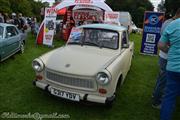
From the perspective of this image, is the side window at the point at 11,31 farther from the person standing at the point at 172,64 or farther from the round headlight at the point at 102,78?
the person standing at the point at 172,64

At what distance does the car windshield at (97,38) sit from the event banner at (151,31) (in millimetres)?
6144

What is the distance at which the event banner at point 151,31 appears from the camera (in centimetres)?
1145

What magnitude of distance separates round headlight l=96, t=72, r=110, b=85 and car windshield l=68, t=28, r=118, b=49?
4.46ft

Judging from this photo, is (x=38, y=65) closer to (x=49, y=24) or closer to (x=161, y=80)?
(x=161, y=80)

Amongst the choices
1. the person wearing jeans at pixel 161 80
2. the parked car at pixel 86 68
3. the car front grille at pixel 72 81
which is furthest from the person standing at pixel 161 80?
the car front grille at pixel 72 81

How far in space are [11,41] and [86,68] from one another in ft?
14.6

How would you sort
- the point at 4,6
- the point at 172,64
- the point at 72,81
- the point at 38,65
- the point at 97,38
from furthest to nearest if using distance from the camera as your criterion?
1. the point at 4,6
2. the point at 97,38
3. the point at 38,65
4. the point at 72,81
5. the point at 172,64

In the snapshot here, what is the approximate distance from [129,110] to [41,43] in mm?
8484

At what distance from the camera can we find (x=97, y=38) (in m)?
5.89

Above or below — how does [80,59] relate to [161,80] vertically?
above

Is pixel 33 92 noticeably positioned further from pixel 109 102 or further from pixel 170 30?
pixel 170 30

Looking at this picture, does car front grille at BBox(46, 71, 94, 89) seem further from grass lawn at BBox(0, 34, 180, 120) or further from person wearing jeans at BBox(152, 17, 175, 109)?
person wearing jeans at BBox(152, 17, 175, 109)

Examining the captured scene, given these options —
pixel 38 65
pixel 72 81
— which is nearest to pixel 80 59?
pixel 72 81

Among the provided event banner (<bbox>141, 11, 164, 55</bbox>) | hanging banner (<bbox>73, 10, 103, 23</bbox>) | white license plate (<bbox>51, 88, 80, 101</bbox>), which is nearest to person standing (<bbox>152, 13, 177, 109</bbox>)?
white license plate (<bbox>51, 88, 80, 101</bbox>)
